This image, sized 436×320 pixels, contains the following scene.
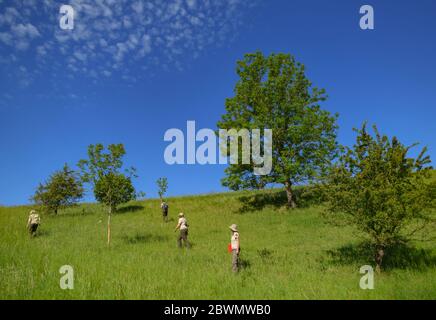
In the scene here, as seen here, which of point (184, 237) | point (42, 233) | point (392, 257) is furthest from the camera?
point (42, 233)

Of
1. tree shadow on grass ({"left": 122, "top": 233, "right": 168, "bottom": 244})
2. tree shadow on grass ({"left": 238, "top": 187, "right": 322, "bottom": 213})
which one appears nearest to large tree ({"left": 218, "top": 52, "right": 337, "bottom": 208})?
tree shadow on grass ({"left": 238, "top": 187, "right": 322, "bottom": 213})

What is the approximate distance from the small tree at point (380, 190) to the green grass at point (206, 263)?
106 centimetres

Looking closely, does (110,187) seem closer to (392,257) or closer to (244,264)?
(244,264)

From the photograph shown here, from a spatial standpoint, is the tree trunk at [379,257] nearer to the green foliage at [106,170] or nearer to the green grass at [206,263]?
the green grass at [206,263]

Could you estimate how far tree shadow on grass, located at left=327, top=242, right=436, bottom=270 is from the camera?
13.5m

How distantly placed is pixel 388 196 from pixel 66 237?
1833cm

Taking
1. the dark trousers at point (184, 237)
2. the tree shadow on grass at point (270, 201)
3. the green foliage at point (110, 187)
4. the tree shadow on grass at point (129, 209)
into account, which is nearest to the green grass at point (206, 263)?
the dark trousers at point (184, 237)

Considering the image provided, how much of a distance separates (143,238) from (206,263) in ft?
26.3

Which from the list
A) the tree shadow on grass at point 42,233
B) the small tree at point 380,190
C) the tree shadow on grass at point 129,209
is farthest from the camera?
the tree shadow on grass at point 129,209

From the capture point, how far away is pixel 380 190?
12.7 m

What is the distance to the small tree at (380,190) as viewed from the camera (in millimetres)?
12523

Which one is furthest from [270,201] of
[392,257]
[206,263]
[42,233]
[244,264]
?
[206,263]

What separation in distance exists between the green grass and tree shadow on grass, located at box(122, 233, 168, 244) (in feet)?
0.20

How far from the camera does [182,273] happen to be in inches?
481
